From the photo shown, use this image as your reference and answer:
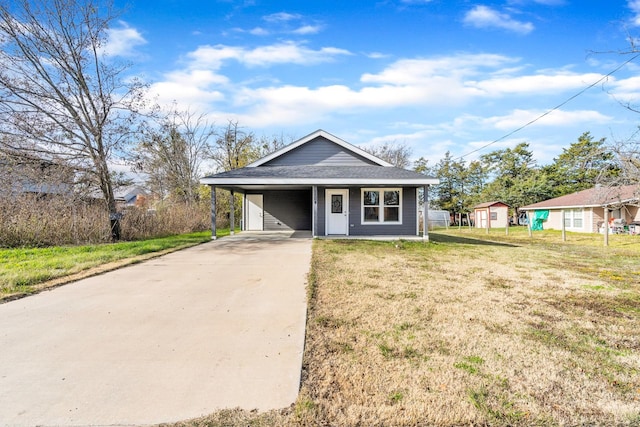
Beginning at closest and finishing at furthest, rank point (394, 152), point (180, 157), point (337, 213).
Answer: point (337, 213) < point (180, 157) < point (394, 152)

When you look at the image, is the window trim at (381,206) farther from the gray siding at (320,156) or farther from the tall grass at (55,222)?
the tall grass at (55,222)

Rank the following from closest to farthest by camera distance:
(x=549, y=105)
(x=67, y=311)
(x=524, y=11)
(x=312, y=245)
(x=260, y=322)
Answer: (x=260, y=322)
(x=67, y=311)
(x=312, y=245)
(x=524, y=11)
(x=549, y=105)

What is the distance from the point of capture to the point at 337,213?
1354cm

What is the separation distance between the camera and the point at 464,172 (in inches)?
1508

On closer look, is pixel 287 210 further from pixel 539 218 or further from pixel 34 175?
pixel 539 218

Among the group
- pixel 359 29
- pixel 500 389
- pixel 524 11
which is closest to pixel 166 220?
pixel 359 29

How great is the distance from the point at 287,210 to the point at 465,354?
14223 mm

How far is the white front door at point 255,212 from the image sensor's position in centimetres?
1691

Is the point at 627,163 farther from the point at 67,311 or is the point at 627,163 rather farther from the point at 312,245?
the point at 67,311

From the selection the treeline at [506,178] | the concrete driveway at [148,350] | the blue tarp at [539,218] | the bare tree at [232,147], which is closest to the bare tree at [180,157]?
the bare tree at [232,147]

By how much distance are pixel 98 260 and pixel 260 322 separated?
252 inches

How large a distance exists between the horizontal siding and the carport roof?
3.25 meters

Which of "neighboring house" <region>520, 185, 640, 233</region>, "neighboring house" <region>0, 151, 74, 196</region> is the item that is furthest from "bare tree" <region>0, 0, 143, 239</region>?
"neighboring house" <region>520, 185, 640, 233</region>

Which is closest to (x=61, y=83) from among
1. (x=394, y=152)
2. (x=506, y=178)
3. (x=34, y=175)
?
(x=34, y=175)
